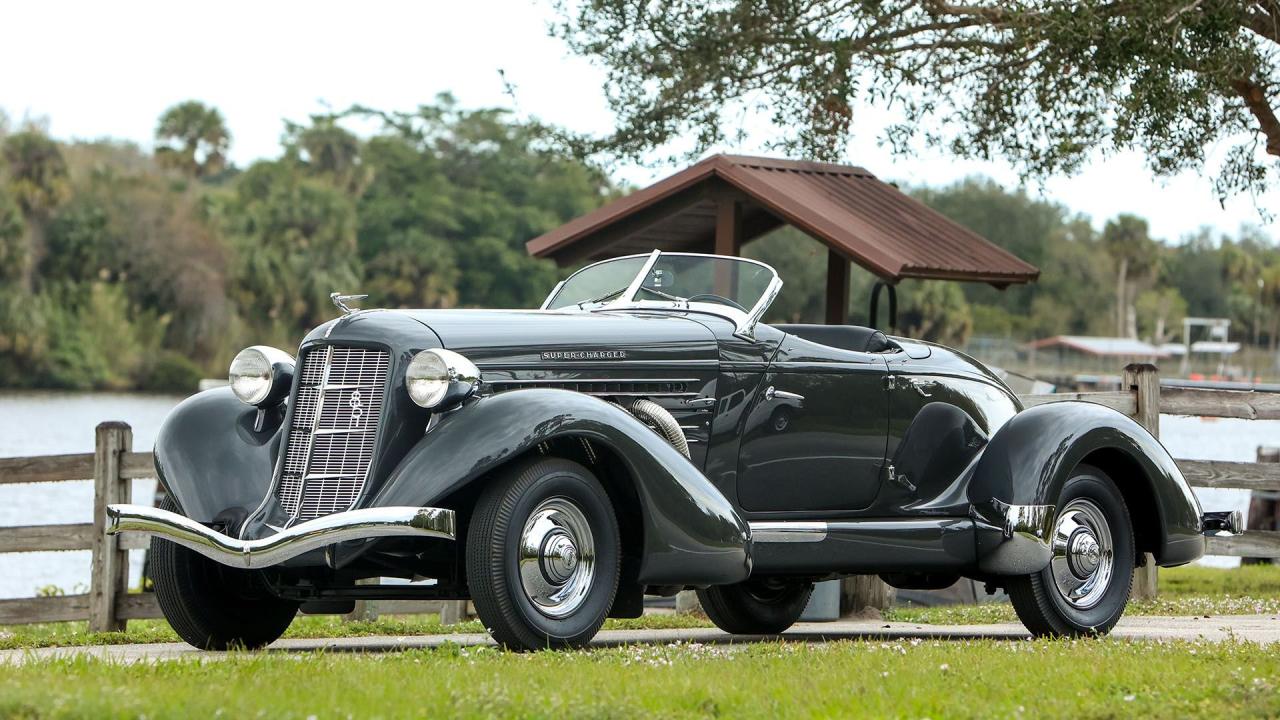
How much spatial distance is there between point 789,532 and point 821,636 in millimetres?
1704

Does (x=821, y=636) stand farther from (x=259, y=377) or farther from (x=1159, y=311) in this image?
(x=1159, y=311)

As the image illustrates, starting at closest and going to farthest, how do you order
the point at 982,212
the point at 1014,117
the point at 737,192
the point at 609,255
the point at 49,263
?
the point at 737,192 → the point at 609,255 → the point at 1014,117 → the point at 49,263 → the point at 982,212

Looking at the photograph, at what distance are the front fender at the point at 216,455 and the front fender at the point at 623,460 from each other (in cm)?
97

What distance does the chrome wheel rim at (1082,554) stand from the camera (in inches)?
352

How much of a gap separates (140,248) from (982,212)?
47922 mm

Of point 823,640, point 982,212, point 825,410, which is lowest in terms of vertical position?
point 823,640

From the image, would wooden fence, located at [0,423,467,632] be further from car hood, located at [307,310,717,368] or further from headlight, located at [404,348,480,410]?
headlight, located at [404,348,480,410]

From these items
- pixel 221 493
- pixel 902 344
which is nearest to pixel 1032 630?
pixel 902 344

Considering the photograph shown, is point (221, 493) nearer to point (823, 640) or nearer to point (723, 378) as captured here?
point (723, 378)

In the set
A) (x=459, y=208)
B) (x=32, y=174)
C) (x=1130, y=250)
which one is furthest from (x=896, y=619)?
(x=1130, y=250)

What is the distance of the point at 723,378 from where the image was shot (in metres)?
8.09

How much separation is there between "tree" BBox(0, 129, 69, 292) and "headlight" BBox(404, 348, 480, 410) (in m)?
57.8

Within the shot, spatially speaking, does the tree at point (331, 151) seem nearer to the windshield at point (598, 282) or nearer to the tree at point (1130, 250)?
the tree at point (1130, 250)

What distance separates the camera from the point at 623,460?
7.21 m
